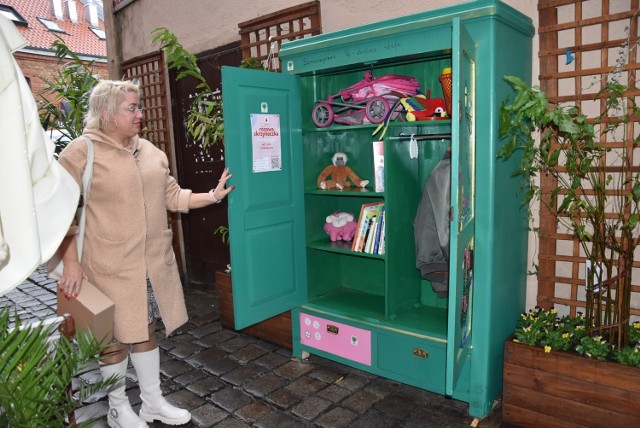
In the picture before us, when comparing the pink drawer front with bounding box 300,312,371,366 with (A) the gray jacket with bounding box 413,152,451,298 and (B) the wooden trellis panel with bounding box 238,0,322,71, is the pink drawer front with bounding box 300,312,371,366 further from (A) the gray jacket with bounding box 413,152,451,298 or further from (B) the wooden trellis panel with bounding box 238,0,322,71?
(B) the wooden trellis panel with bounding box 238,0,322,71

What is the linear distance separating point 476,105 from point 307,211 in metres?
1.38

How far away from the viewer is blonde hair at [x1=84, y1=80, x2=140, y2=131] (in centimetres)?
217

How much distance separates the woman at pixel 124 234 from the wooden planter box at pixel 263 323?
114 centimetres

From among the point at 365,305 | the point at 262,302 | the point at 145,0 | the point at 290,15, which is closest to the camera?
the point at 262,302

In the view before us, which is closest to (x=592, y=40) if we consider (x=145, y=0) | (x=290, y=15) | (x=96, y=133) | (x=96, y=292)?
(x=290, y=15)

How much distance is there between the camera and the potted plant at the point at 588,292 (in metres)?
2.05

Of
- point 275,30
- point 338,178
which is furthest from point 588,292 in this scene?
point 275,30

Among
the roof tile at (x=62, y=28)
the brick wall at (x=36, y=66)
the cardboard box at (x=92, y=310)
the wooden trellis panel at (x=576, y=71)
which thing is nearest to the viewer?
the cardboard box at (x=92, y=310)

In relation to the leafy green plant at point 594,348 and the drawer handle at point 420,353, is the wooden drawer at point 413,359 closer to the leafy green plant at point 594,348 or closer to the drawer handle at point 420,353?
the drawer handle at point 420,353

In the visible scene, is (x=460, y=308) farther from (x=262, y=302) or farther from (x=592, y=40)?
(x=592, y=40)

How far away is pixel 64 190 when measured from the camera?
1.17m

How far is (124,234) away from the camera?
2225 mm

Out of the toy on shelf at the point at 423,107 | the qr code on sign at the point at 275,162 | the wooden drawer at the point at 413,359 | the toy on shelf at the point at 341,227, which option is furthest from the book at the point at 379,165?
the wooden drawer at the point at 413,359

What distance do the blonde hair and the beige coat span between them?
0.21 feet
